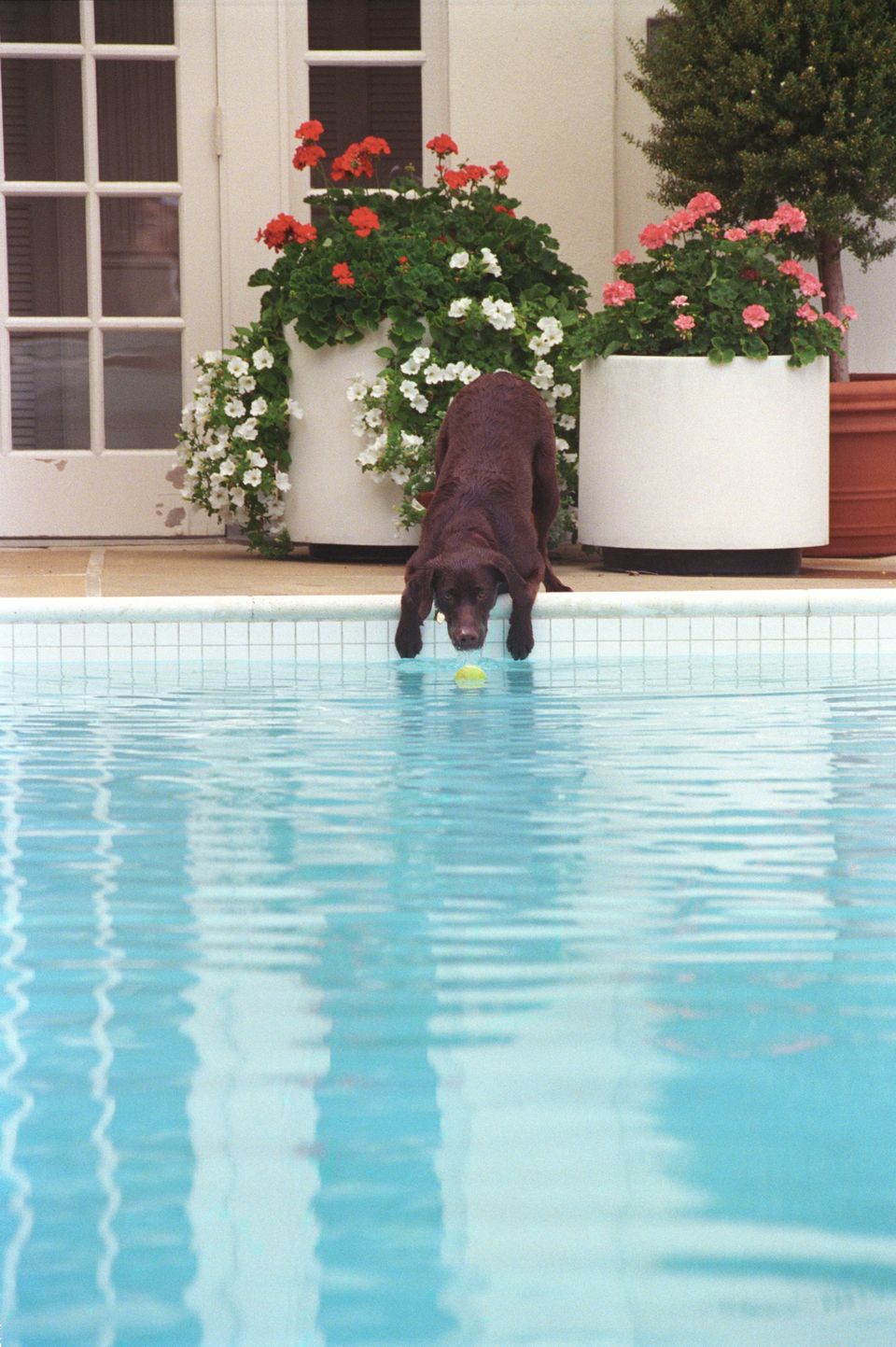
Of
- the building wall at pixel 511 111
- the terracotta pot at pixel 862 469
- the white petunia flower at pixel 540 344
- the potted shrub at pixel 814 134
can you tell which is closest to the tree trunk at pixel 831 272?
the potted shrub at pixel 814 134

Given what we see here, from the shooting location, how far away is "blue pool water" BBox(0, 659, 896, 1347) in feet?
4.80

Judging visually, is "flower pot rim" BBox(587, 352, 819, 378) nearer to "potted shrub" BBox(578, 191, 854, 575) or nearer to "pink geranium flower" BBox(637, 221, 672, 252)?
"potted shrub" BBox(578, 191, 854, 575)

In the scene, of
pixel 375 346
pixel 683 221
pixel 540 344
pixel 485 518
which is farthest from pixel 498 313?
pixel 485 518

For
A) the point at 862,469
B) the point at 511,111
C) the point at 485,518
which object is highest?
the point at 511,111

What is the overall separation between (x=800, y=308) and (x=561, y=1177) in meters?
4.44

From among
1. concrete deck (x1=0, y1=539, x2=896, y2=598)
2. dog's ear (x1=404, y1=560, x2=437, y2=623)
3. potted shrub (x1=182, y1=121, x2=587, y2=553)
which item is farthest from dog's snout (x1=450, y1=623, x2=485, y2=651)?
potted shrub (x1=182, y1=121, x2=587, y2=553)

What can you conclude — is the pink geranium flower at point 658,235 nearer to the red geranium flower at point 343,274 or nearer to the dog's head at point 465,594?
the red geranium flower at point 343,274

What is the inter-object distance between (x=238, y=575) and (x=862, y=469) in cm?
211

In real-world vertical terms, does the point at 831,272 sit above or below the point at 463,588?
above

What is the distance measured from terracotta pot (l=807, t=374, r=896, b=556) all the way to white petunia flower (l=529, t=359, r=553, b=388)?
0.92m

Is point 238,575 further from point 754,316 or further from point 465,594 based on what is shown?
point 754,316

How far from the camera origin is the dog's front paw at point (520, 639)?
4867 mm

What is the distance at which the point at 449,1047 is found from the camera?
1.95 m

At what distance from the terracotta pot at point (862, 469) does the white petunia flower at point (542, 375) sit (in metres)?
0.92
